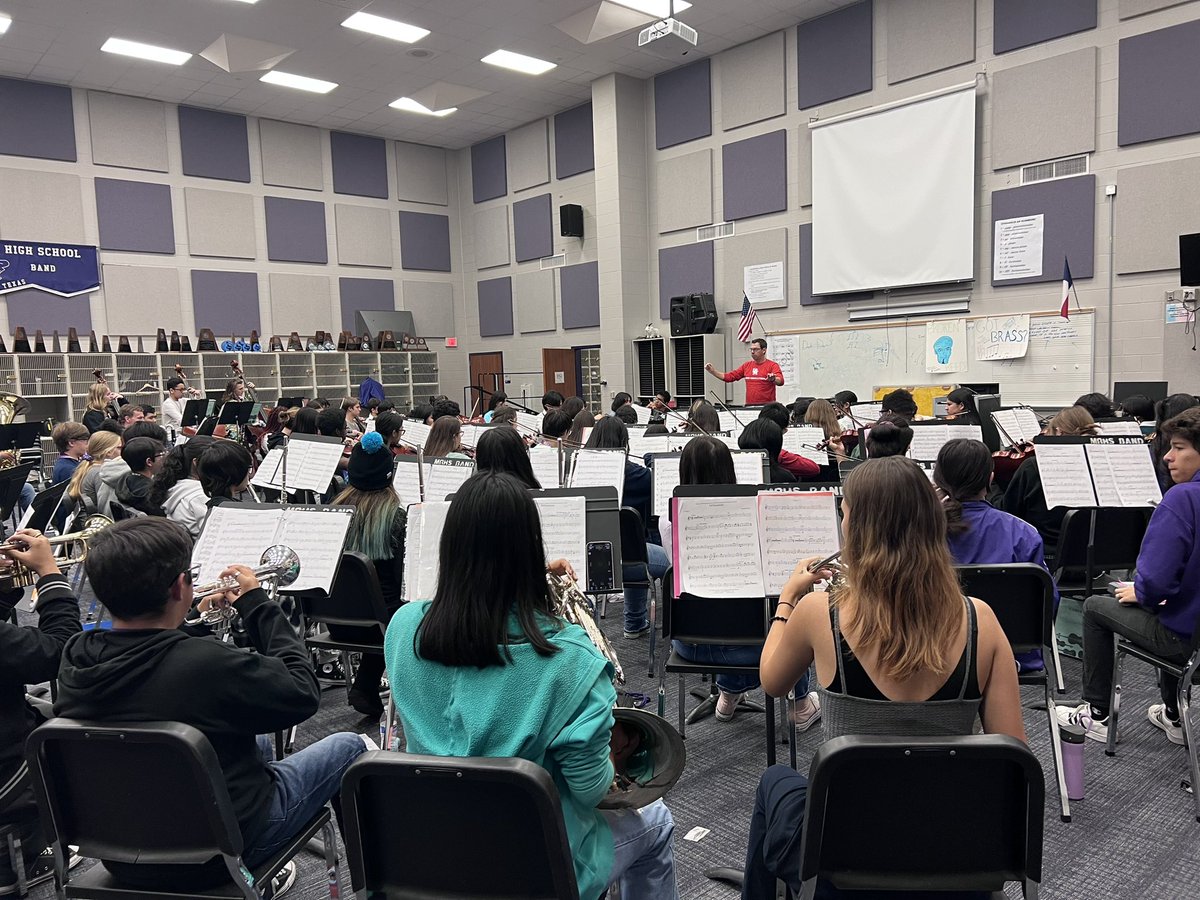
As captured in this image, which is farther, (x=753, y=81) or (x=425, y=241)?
(x=425, y=241)

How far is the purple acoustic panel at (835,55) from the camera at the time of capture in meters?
9.85

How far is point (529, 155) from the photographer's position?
A: 14.2 meters

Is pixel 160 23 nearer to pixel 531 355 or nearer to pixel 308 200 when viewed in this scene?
pixel 308 200

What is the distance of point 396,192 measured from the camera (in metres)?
14.9

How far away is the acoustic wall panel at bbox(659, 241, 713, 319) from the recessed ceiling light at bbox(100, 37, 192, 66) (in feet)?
23.6

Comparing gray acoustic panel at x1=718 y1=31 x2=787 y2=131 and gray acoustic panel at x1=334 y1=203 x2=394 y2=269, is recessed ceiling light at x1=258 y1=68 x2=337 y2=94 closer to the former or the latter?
gray acoustic panel at x1=334 y1=203 x2=394 y2=269

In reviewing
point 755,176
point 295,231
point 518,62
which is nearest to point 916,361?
point 755,176

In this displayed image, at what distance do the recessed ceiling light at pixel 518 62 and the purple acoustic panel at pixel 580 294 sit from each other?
308cm

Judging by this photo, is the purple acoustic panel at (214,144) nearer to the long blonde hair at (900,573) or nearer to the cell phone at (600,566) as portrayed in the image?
the cell phone at (600,566)

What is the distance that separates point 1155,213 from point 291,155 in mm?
12517

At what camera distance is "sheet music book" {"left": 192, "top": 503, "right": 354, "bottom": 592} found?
8.86 feet

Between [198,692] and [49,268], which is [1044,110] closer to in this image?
[198,692]

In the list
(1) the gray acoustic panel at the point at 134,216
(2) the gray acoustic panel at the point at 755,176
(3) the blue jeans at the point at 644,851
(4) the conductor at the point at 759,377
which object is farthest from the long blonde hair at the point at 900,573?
(1) the gray acoustic panel at the point at 134,216

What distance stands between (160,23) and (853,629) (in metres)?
11.5
